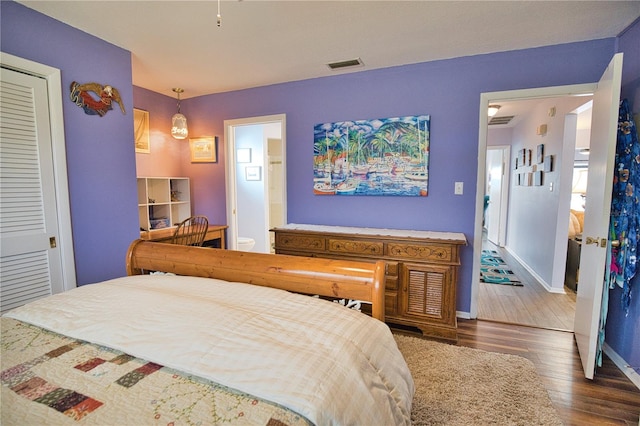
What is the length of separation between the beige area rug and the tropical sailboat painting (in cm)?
145

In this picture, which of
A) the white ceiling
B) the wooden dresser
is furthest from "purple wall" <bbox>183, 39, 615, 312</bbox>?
the wooden dresser

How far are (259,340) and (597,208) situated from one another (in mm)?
2243

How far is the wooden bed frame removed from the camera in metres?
1.40

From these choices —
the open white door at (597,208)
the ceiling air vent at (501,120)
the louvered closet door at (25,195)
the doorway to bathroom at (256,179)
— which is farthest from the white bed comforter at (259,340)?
the ceiling air vent at (501,120)

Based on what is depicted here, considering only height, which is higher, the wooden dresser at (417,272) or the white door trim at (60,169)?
the white door trim at (60,169)

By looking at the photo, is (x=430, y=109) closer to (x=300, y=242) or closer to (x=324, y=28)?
(x=324, y=28)

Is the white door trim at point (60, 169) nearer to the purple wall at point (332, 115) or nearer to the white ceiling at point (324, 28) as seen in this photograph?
the purple wall at point (332, 115)

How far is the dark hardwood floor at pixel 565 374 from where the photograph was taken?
168 cm

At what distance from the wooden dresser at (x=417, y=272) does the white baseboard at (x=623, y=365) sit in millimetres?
1054

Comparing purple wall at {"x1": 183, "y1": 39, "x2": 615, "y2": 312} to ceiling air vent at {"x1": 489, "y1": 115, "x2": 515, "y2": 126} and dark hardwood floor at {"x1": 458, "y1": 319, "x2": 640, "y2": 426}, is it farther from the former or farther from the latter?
ceiling air vent at {"x1": 489, "y1": 115, "x2": 515, "y2": 126}

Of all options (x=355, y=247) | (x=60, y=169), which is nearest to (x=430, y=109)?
(x=355, y=247)

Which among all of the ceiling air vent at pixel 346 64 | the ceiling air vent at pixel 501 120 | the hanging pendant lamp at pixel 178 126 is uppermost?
the ceiling air vent at pixel 346 64

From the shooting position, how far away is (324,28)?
2.24 metres

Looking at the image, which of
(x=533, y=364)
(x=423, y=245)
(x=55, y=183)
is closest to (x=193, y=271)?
(x=55, y=183)
